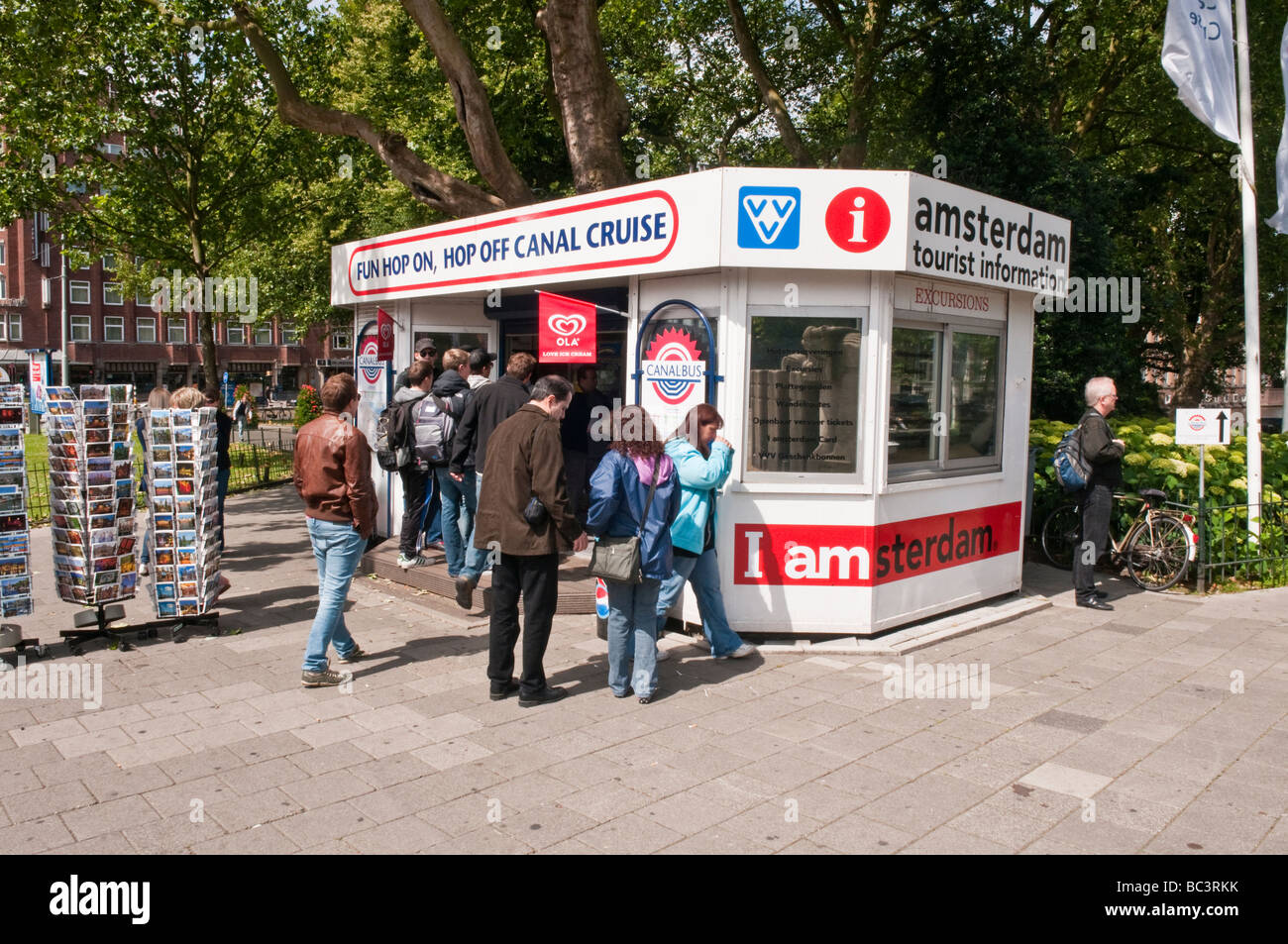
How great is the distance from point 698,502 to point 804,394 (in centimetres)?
136

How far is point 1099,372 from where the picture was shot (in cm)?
1338

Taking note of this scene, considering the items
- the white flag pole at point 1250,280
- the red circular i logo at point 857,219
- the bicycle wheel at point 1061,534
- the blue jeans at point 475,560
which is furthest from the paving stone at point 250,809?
the white flag pole at point 1250,280

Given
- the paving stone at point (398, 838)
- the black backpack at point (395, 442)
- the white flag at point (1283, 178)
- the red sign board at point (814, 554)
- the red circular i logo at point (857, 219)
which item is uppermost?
the white flag at point (1283, 178)

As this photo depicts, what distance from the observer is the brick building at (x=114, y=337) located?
53.9 metres

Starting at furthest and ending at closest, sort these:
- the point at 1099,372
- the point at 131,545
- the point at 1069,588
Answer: the point at 1099,372 < the point at 1069,588 < the point at 131,545

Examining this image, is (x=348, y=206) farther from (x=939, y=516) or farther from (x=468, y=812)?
(x=468, y=812)

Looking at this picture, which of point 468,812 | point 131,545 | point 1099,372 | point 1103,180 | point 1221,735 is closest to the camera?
point 468,812

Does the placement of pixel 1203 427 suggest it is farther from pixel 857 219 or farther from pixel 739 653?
pixel 739 653

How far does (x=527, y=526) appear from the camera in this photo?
540 centimetres

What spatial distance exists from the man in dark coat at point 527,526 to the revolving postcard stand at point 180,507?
8.98 ft

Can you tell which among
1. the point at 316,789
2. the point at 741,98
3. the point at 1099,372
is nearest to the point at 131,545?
the point at 316,789

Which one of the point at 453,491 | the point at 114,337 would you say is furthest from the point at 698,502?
the point at 114,337

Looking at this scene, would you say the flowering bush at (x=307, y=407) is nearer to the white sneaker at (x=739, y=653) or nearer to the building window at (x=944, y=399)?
the building window at (x=944, y=399)

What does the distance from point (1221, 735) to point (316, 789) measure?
472cm
